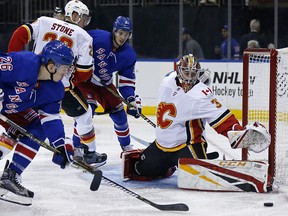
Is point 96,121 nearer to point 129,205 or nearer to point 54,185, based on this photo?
point 54,185

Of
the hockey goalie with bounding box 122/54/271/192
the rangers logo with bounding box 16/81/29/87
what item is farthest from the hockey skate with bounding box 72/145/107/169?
the rangers logo with bounding box 16/81/29/87

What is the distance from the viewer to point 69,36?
17.3 feet

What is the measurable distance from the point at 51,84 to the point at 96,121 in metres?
4.14

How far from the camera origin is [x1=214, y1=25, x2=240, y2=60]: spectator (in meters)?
9.28

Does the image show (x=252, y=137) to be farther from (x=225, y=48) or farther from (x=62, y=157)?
(x=225, y=48)

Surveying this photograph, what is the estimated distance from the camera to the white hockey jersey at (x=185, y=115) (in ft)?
15.2

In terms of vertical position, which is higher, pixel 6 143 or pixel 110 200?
pixel 6 143

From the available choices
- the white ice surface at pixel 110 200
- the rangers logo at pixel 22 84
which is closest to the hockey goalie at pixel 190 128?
the white ice surface at pixel 110 200

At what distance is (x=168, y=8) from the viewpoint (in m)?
9.38

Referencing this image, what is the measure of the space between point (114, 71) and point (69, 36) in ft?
1.84

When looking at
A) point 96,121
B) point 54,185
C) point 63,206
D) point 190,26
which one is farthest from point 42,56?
point 190,26

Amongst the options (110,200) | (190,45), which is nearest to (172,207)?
(110,200)

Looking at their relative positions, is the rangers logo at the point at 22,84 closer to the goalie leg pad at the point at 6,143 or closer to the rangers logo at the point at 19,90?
the rangers logo at the point at 19,90

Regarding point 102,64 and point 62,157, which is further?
point 102,64
